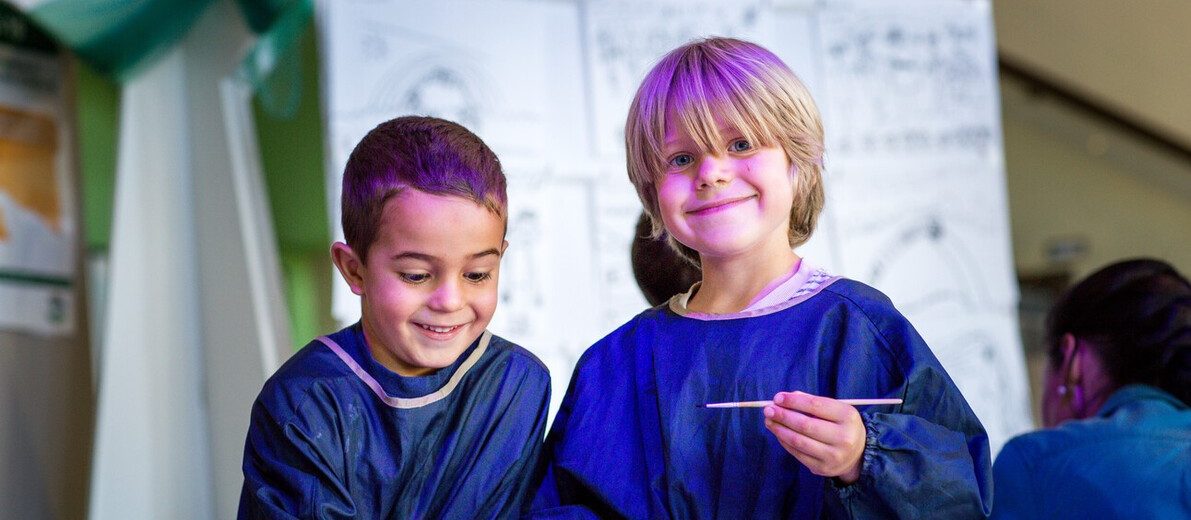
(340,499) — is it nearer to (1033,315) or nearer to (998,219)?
(998,219)

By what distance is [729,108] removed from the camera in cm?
102

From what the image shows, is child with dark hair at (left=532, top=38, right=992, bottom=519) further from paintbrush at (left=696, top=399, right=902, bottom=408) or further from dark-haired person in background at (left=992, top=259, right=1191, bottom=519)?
dark-haired person in background at (left=992, top=259, right=1191, bottom=519)

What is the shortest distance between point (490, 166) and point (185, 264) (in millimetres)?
1503

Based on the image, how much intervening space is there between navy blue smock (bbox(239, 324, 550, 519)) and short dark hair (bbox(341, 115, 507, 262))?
0.12m

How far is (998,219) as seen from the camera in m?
3.21

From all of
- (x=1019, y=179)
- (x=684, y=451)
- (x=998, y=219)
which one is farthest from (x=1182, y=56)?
(x=684, y=451)

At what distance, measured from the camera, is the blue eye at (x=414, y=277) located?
1.01m

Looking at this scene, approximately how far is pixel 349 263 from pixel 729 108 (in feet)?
1.25

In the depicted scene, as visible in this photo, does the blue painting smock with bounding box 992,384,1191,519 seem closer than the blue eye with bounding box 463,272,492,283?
No

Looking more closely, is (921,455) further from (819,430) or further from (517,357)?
(517,357)

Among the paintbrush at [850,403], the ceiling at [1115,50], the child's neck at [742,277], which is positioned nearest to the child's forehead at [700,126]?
the child's neck at [742,277]

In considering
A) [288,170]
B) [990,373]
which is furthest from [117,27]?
[990,373]

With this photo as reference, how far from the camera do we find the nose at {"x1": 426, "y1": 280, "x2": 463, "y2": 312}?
100cm

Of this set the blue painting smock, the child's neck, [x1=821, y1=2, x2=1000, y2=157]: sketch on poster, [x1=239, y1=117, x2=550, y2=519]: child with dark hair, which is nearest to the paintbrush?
the child's neck
